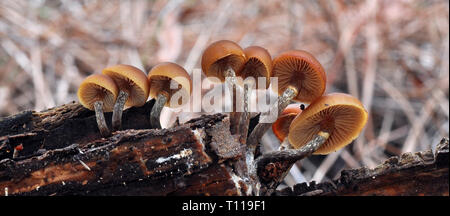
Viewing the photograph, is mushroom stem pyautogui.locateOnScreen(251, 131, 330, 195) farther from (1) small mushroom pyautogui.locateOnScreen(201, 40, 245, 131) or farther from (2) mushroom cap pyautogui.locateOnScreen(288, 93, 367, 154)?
(1) small mushroom pyautogui.locateOnScreen(201, 40, 245, 131)

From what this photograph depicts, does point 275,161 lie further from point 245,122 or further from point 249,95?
point 249,95

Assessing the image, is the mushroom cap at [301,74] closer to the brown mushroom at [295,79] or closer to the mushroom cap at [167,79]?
the brown mushroom at [295,79]

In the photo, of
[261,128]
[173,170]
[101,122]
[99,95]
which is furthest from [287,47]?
[173,170]

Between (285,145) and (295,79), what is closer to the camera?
(285,145)

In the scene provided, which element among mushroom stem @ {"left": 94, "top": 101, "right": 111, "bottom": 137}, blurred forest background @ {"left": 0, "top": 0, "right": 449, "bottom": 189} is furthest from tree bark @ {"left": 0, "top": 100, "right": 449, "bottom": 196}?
blurred forest background @ {"left": 0, "top": 0, "right": 449, "bottom": 189}

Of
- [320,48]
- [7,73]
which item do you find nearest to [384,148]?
[320,48]

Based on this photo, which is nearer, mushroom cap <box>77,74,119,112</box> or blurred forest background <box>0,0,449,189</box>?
mushroom cap <box>77,74,119,112</box>
